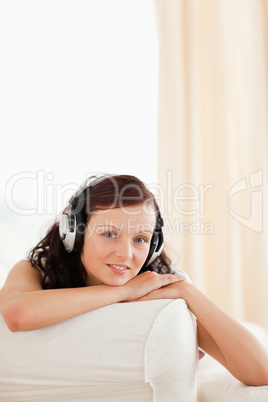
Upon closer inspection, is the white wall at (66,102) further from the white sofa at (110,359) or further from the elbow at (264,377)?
the elbow at (264,377)

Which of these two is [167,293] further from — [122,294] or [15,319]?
[15,319]

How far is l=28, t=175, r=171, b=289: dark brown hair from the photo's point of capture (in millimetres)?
1265

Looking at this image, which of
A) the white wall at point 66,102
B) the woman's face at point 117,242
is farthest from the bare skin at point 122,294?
the white wall at point 66,102

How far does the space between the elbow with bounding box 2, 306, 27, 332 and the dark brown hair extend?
306 mm

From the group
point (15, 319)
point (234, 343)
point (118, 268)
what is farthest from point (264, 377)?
point (15, 319)

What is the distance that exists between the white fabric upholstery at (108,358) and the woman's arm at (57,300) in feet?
0.08

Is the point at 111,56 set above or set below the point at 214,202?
above

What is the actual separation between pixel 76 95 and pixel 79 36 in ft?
1.05

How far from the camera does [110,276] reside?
4.00 ft

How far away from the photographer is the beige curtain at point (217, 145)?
8.61 feet

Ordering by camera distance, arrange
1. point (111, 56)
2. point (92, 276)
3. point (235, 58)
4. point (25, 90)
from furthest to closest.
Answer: point (235, 58) < point (111, 56) < point (25, 90) < point (92, 276)

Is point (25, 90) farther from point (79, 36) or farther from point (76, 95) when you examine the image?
point (79, 36)

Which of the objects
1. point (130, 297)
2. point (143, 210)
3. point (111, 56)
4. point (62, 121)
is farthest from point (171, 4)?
point (130, 297)

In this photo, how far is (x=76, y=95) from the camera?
8.04 feet
